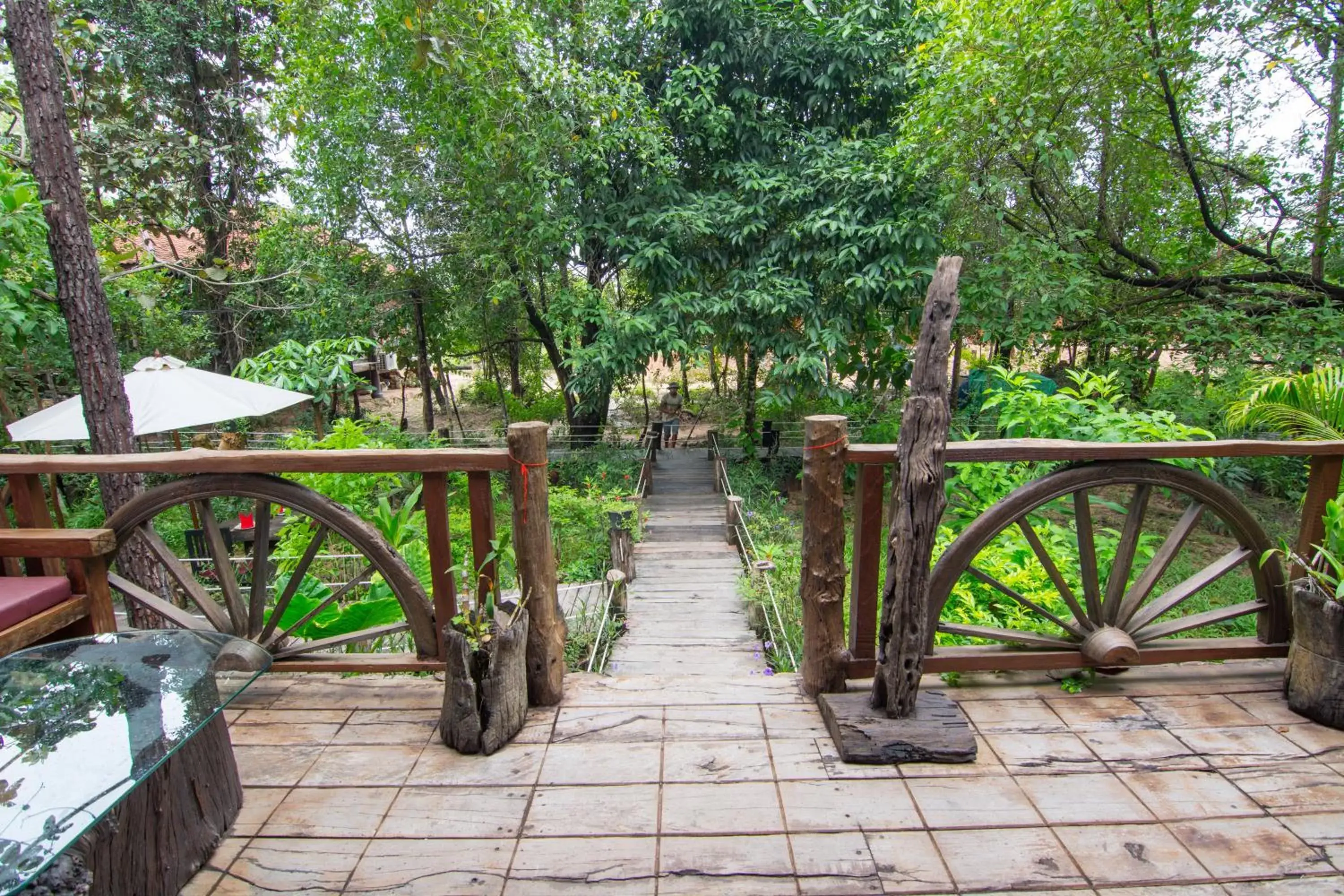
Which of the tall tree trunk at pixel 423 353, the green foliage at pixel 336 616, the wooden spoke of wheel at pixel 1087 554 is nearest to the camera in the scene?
the wooden spoke of wheel at pixel 1087 554

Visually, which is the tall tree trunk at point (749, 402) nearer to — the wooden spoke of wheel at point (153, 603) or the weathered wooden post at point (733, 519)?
the weathered wooden post at point (733, 519)

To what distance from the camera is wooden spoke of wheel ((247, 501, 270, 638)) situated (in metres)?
2.39

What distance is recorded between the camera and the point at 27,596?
216cm

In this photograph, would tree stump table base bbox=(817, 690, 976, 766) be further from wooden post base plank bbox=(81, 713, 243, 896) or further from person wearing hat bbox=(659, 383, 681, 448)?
person wearing hat bbox=(659, 383, 681, 448)

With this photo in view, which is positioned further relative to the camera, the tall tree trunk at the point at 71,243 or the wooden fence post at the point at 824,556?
the tall tree trunk at the point at 71,243

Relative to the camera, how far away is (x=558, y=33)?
874 centimetres

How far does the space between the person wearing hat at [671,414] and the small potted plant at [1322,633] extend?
1124 centimetres

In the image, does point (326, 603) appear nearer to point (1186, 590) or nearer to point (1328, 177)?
point (1186, 590)

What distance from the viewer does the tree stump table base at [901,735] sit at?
206 centimetres

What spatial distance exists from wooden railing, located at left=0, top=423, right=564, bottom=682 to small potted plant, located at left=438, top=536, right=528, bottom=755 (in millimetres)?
152

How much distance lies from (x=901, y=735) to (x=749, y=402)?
30.7ft

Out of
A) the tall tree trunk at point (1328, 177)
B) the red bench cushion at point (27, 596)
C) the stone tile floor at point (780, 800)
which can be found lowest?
the stone tile floor at point (780, 800)

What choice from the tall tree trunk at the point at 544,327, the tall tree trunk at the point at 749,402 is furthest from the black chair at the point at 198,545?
the tall tree trunk at the point at 749,402

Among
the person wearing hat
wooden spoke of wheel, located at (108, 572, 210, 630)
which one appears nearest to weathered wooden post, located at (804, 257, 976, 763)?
wooden spoke of wheel, located at (108, 572, 210, 630)
